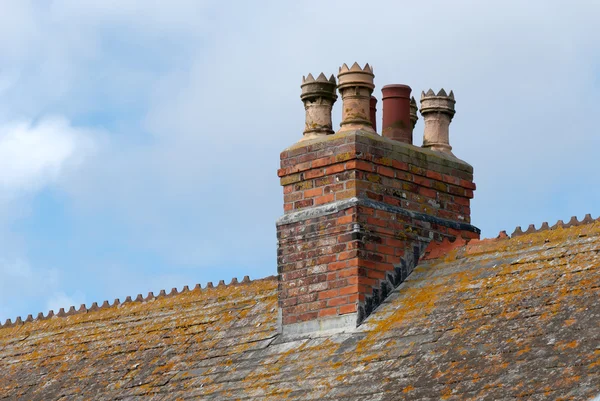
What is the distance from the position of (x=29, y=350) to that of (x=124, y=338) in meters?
1.81

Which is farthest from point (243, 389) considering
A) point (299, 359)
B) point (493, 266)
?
point (493, 266)

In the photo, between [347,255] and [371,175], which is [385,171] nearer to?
[371,175]

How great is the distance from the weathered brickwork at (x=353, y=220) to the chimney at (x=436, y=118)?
36cm

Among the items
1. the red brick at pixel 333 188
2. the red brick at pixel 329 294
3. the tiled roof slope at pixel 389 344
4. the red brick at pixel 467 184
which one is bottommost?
the tiled roof slope at pixel 389 344

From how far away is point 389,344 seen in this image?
13.0 m

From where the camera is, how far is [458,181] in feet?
51.6

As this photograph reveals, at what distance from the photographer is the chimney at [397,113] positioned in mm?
15664

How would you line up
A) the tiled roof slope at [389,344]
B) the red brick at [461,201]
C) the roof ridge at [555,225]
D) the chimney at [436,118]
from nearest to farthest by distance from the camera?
the tiled roof slope at [389,344] < the roof ridge at [555,225] < the red brick at [461,201] < the chimney at [436,118]

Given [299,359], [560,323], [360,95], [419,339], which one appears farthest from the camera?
[360,95]

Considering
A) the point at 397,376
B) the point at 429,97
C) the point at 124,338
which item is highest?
the point at 429,97

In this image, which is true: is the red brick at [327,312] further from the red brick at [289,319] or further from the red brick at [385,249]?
the red brick at [385,249]

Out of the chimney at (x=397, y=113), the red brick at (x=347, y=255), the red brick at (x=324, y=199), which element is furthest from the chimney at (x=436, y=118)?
the red brick at (x=347, y=255)

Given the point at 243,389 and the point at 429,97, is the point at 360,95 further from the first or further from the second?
the point at 243,389

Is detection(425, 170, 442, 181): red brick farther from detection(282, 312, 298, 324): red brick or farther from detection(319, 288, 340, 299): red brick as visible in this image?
detection(282, 312, 298, 324): red brick
